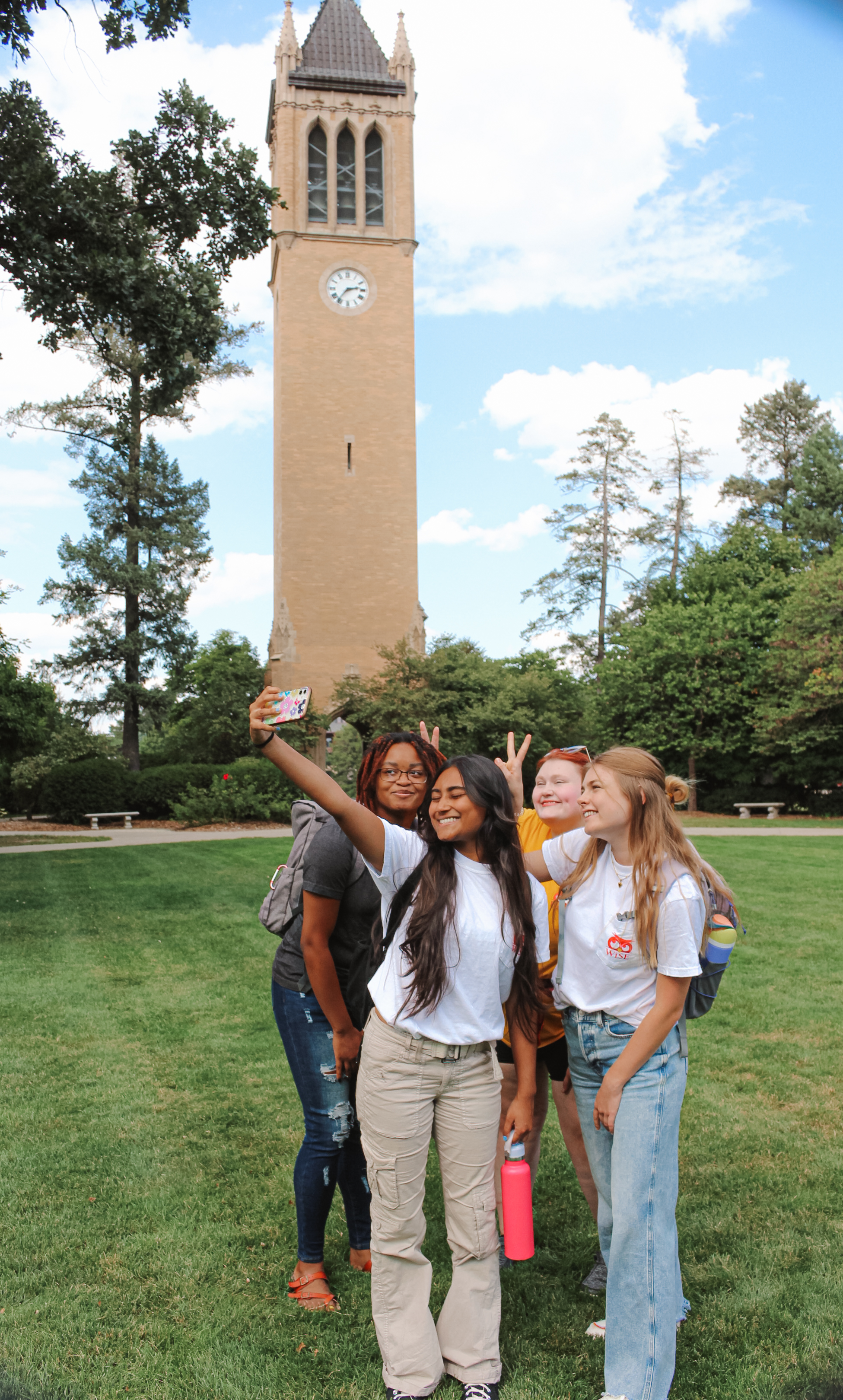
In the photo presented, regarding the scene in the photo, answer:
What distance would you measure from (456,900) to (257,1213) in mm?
2106

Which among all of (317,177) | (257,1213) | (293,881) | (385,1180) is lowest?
(257,1213)

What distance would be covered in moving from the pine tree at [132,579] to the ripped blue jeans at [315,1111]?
26.5 meters

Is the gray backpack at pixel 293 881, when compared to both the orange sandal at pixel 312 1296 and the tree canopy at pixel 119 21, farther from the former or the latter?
the tree canopy at pixel 119 21

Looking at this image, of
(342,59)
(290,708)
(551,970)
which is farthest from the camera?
(342,59)

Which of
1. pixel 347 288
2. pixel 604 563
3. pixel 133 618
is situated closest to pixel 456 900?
pixel 133 618

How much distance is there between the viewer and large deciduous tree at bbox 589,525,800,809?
30.4 metres

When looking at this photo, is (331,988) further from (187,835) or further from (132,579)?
(132,579)

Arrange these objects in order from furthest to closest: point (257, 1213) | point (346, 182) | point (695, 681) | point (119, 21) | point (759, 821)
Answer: point (346, 182), point (695, 681), point (759, 821), point (119, 21), point (257, 1213)

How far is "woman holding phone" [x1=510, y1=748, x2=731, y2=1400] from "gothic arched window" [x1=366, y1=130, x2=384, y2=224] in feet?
106

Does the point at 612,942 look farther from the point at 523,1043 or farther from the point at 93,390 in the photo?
the point at 93,390

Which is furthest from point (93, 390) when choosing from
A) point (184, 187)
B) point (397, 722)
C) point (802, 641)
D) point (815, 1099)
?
point (815, 1099)

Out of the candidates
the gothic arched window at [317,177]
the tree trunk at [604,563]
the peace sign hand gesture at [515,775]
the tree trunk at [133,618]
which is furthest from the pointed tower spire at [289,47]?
the peace sign hand gesture at [515,775]

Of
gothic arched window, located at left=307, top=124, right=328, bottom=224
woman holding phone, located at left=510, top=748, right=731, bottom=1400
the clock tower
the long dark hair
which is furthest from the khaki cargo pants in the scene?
gothic arched window, located at left=307, top=124, right=328, bottom=224

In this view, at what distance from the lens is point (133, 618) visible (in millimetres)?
29719
